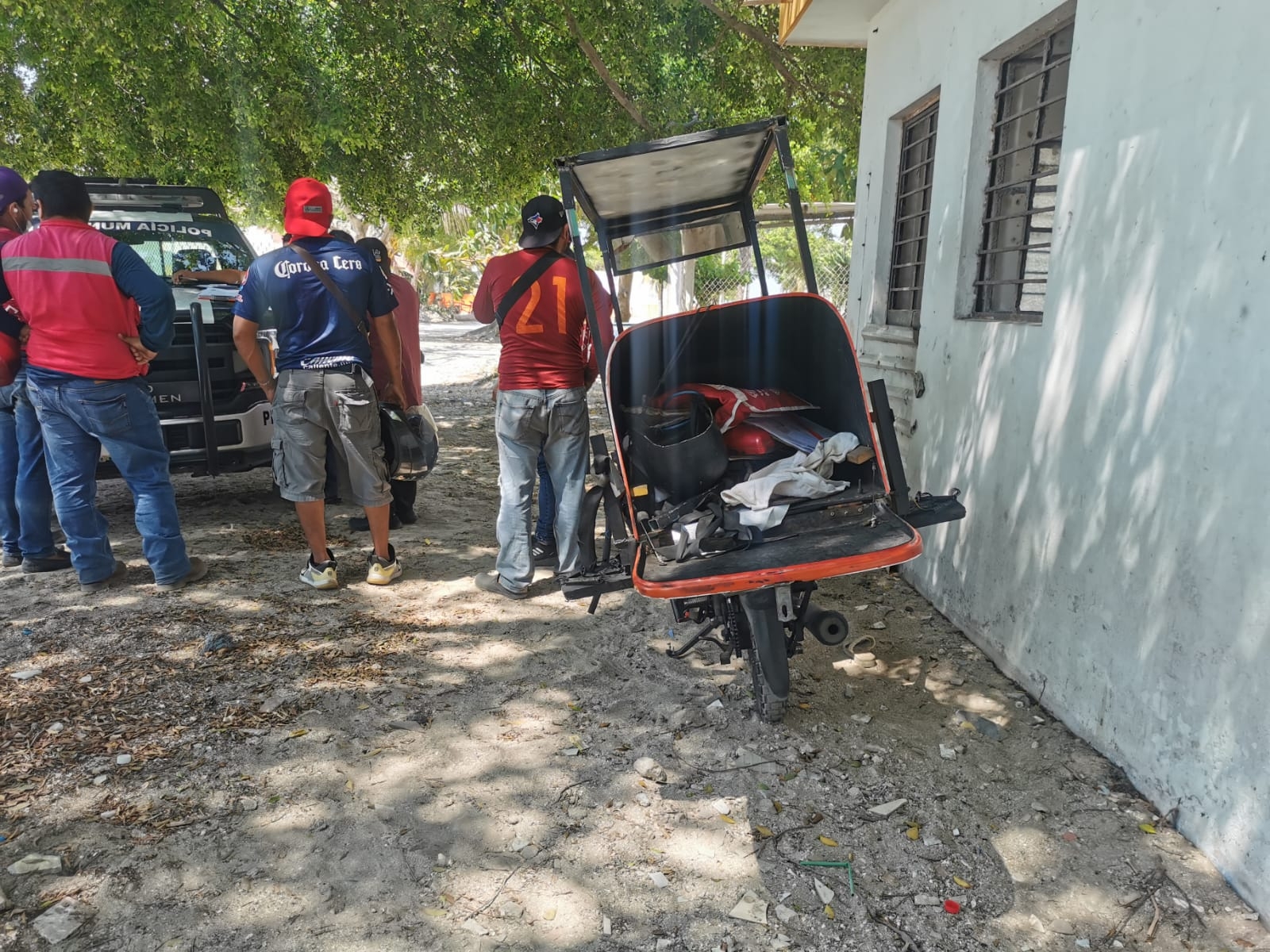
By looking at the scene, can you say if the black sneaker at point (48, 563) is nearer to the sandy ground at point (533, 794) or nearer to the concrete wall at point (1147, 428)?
the sandy ground at point (533, 794)

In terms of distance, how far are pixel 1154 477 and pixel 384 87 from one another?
8.68 metres

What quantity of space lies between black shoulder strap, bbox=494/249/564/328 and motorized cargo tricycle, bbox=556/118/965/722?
1.11 ft

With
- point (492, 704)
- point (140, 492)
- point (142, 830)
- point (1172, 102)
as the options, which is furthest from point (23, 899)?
point (1172, 102)

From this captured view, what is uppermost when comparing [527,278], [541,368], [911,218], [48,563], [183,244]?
[911,218]

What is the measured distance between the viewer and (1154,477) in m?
2.87

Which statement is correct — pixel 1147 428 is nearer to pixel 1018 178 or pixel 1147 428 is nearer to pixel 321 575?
pixel 1018 178

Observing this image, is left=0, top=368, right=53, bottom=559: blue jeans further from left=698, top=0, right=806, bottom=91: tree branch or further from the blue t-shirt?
left=698, top=0, right=806, bottom=91: tree branch

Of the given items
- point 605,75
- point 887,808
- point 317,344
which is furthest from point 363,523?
point 605,75

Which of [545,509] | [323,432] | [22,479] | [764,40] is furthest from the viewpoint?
Answer: [764,40]

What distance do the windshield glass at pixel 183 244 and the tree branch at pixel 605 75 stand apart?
4.12 metres

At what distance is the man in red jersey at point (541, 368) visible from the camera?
4445 millimetres

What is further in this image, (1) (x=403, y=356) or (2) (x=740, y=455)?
(1) (x=403, y=356)

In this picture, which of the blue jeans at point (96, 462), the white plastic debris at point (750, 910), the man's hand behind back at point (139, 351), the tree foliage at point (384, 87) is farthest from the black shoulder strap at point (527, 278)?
the tree foliage at point (384, 87)

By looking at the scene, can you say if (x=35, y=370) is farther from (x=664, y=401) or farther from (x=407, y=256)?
(x=407, y=256)
